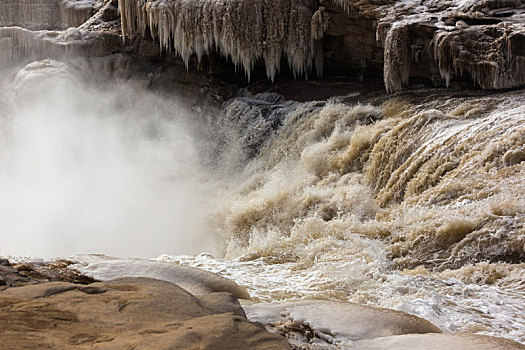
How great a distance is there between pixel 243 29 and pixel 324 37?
4.92 feet

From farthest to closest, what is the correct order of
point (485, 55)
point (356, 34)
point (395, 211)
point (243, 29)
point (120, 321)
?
1. point (243, 29)
2. point (356, 34)
3. point (485, 55)
4. point (395, 211)
5. point (120, 321)

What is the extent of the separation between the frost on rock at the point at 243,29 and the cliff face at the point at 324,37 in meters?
0.02

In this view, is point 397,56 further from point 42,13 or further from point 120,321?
point 42,13

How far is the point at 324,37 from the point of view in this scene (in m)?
9.74

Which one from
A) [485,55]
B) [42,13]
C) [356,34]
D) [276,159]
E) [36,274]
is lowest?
[276,159]

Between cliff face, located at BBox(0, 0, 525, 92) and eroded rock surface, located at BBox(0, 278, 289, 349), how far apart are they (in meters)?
6.09

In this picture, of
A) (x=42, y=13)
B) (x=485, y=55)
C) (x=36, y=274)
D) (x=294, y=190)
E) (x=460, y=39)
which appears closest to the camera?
(x=36, y=274)

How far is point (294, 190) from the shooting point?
7414mm

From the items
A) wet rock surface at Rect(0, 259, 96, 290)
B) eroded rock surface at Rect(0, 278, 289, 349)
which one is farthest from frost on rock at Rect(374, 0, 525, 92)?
wet rock surface at Rect(0, 259, 96, 290)

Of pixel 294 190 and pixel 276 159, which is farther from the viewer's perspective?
pixel 276 159

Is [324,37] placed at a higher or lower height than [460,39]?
higher

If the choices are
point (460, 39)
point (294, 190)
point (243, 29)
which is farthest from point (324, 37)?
point (294, 190)

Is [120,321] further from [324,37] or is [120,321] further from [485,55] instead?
[324,37]

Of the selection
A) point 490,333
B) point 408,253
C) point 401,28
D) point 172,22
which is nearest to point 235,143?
point 172,22
